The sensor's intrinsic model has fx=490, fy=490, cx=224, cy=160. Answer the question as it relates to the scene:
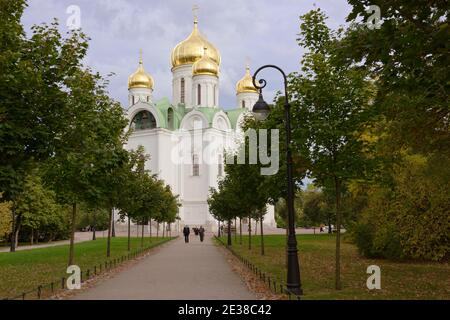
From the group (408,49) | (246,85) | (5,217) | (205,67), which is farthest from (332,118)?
(246,85)

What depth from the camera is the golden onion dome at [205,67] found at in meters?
69.5

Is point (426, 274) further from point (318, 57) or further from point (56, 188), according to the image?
point (56, 188)

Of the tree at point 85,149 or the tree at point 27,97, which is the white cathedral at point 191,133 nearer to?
the tree at point 85,149

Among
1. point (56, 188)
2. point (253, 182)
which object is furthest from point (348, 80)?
point (253, 182)

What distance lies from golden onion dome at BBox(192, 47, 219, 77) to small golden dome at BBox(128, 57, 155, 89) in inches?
398

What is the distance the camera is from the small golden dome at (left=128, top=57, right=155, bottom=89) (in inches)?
3009

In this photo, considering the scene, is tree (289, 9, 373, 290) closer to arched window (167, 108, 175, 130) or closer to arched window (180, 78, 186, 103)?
arched window (167, 108, 175, 130)

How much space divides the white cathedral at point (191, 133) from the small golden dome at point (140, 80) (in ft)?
18.8

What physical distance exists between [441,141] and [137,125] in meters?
60.5

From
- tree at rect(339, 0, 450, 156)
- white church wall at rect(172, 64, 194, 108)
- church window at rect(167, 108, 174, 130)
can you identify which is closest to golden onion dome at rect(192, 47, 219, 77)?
white church wall at rect(172, 64, 194, 108)

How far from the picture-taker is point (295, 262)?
1141 centimetres

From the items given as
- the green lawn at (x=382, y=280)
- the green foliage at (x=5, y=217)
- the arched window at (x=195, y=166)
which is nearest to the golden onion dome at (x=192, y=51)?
the arched window at (x=195, y=166)

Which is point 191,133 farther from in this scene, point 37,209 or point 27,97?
point 27,97

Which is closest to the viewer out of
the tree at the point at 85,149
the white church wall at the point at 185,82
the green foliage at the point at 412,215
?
the tree at the point at 85,149
